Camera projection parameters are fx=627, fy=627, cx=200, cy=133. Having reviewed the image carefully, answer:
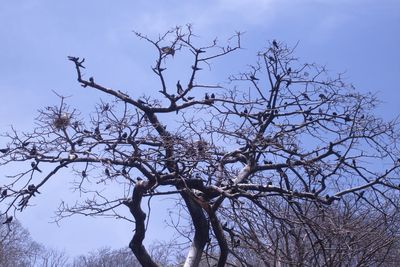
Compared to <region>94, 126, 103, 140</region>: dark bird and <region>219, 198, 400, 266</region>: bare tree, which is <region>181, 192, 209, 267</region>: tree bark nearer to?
<region>219, 198, 400, 266</region>: bare tree

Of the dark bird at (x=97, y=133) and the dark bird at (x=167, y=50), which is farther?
the dark bird at (x=167, y=50)

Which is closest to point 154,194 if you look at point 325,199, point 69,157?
point 69,157

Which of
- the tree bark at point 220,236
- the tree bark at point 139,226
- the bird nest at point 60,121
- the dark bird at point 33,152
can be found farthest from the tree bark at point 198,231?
the dark bird at point 33,152

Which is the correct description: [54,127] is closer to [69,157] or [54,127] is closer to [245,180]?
[69,157]

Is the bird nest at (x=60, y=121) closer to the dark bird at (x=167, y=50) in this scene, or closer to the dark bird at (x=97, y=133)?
the dark bird at (x=97, y=133)

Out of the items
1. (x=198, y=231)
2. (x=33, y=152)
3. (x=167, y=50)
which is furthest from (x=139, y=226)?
(x=167, y=50)

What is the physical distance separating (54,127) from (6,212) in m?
0.94

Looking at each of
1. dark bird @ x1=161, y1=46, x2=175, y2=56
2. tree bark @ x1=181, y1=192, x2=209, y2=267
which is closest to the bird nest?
dark bird @ x1=161, y1=46, x2=175, y2=56

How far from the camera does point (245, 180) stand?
721 centimetres

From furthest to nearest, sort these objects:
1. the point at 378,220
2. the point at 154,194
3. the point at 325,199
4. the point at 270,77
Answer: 1. the point at 378,220
2. the point at 270,77
3. the point at 325,199
4. the point at 154,194

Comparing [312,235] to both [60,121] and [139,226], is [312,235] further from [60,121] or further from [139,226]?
[60,121]

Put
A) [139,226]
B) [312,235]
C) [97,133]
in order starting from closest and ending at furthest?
[97,133], [139,226], [312,235]

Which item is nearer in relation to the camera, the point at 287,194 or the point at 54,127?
the point at 54,127

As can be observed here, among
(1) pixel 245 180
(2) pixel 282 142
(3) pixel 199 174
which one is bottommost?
(3) pixel 199 174
